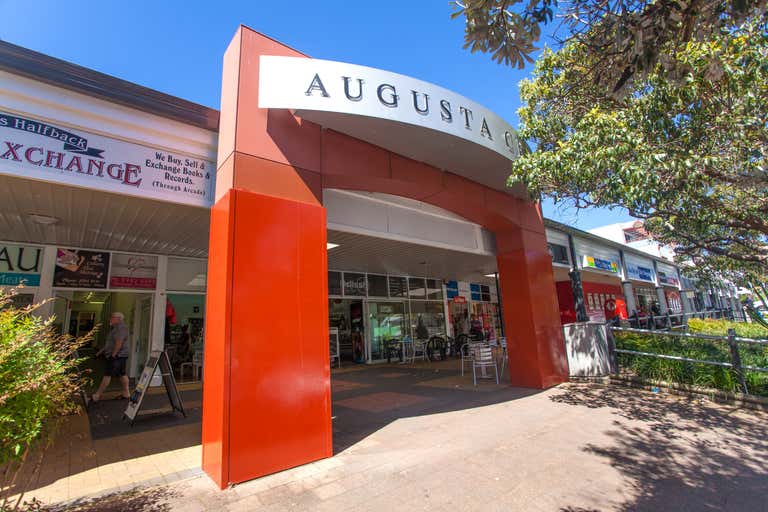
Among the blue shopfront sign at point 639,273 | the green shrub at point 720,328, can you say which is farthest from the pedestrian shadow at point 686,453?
the blue shopfront sign at point 639,273

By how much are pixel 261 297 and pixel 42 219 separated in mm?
4999

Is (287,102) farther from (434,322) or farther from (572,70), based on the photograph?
(434,322)

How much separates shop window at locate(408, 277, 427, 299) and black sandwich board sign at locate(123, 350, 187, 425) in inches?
373

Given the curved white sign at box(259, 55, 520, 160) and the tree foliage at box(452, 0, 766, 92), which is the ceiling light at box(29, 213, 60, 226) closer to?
the curved white sign at box(259, 55, 520, 160)

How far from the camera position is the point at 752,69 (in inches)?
170

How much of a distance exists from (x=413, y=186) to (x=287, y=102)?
92.2 inches

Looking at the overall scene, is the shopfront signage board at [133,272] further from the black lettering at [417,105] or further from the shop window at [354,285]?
the black lettering at [417,105]

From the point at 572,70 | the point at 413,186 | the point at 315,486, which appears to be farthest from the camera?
the point at 572,70

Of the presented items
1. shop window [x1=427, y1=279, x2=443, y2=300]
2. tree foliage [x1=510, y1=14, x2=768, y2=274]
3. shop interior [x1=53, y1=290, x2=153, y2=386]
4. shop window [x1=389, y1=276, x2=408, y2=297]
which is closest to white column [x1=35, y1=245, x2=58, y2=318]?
shop interior [x1=53, y1=290, x2=153, y2=386]

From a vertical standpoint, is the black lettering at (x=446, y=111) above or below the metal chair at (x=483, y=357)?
above

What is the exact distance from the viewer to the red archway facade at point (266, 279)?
3.70 meters

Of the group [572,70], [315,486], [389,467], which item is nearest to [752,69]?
[572,70]

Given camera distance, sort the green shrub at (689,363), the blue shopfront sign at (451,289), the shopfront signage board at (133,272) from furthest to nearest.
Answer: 1. the blue shopfront sign at (451,289)
2. the shopfront signage board at (133,272)
3. the green shrub at (689,363)

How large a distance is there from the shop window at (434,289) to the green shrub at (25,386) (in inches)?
523
